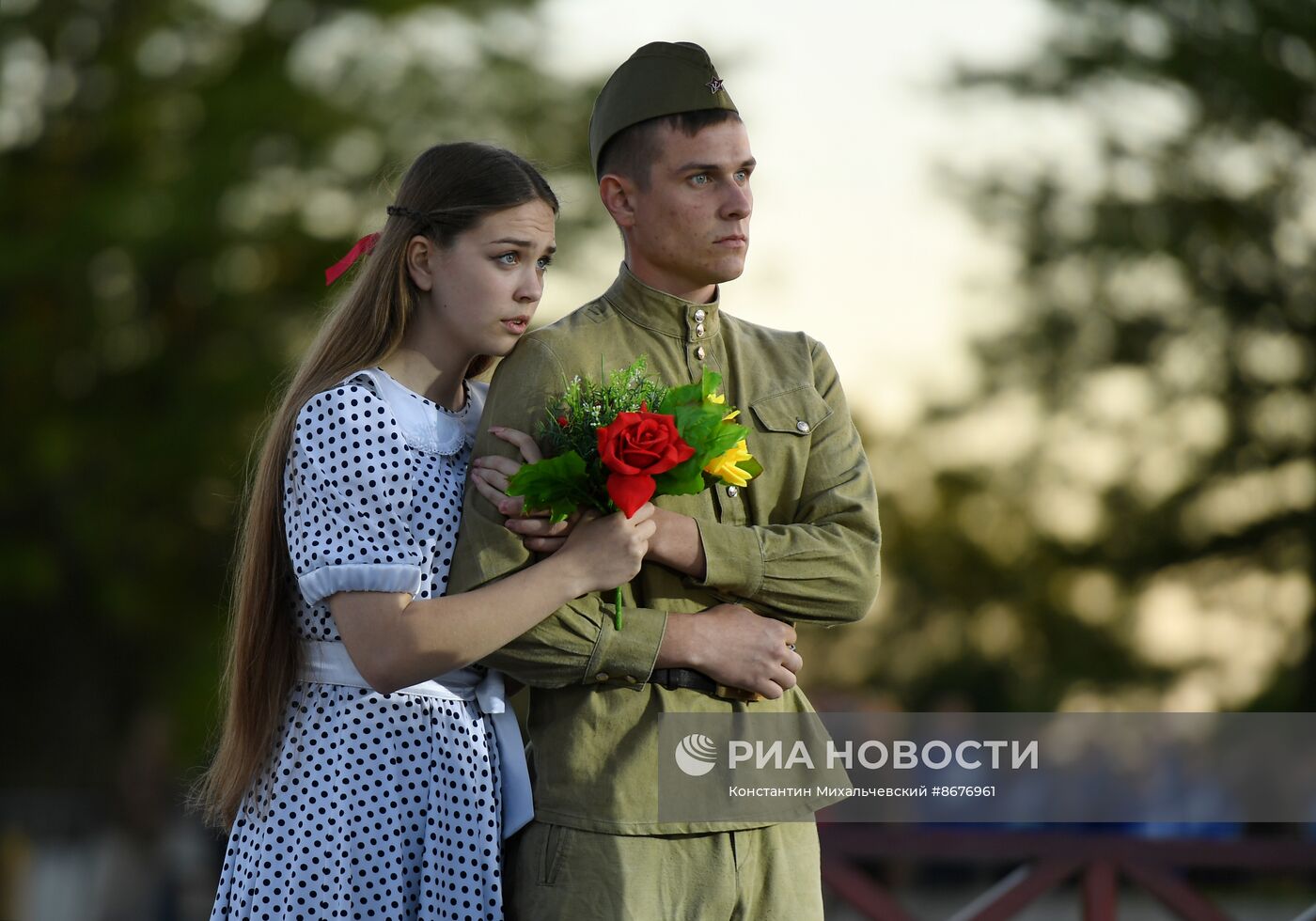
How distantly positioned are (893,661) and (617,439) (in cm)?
3137

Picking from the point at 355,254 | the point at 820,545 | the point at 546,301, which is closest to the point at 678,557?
the point at 820,545

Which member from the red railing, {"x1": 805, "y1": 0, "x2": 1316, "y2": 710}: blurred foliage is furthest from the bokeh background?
the red railing

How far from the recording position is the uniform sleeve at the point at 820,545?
3373 millimetres

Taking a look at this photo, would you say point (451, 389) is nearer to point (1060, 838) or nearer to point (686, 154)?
point (686, 154)

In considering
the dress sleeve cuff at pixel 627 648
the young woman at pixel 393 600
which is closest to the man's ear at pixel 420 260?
the young woman at pixel 393 600

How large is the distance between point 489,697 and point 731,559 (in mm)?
604

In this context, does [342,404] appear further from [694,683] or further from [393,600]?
[694,683]

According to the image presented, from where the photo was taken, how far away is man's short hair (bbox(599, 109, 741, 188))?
3.54 metres

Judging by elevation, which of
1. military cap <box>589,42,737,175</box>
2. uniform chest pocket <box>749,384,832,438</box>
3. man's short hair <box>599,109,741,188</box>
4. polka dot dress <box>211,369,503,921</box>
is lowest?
polka dot dress <box>211,369,503,921</box>

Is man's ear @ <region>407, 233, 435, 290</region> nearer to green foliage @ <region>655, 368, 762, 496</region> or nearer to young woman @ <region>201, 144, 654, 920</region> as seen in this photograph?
young woman @ <region>201, 144, 654, 920</region>

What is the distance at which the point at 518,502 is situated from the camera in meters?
3.24

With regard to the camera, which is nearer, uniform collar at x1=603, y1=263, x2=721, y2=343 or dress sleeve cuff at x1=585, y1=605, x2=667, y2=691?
dress sleeve cuff at x1=585, y1=605, x2=667, y2=691

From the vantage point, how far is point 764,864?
336 cm

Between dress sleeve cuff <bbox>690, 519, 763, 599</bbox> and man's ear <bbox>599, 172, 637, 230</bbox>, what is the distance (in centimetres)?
70
